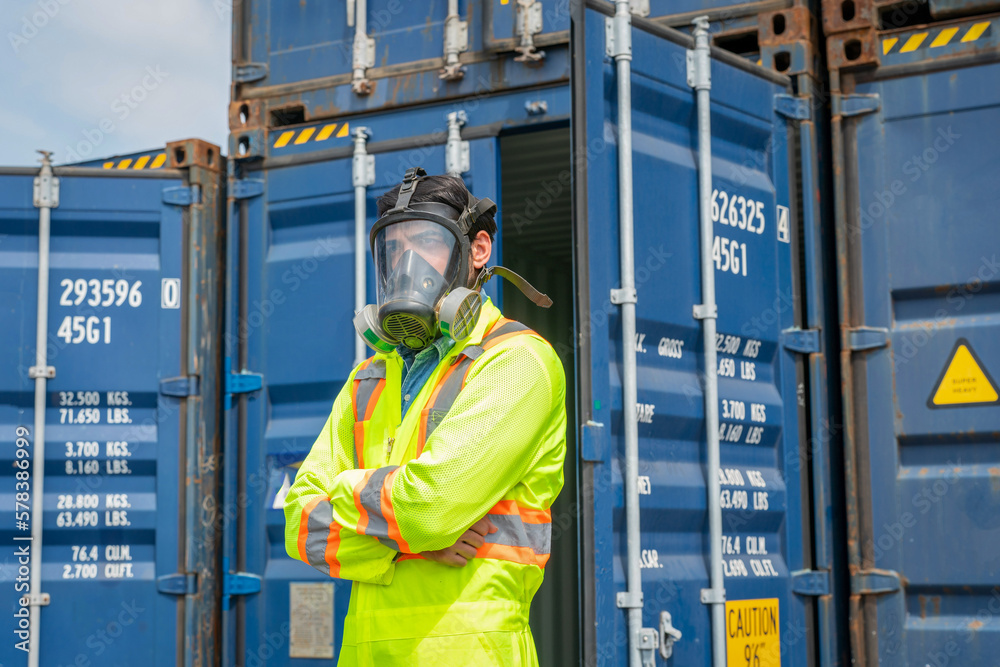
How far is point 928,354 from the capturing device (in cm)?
467

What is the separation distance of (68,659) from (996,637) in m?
4.15

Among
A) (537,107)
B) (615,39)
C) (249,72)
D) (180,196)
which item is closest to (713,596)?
(615,39)

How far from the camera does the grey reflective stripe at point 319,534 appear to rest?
289cm

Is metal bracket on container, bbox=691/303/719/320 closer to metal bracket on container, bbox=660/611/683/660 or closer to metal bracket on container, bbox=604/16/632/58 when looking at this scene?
metal bracket on container, bbox=604/16/632/58

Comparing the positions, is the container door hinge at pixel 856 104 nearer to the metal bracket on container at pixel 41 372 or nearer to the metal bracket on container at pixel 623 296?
the metal bracket on container at pixel 623 296

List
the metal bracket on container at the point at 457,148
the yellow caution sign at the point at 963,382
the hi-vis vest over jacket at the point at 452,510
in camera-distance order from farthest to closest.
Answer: the metal bracket on container at the point at 457,148
the yellow caution sign at the point at 963,382
the hi-vis vest over jacket at the point at 452,510

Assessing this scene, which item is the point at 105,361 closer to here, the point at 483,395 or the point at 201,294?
the point at 201,294

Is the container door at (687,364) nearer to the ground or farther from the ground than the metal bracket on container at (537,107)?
nearer to the ground

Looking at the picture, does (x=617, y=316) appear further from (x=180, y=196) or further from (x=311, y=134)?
(x=180, y=196)

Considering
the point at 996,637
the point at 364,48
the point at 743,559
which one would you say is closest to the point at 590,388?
the point at 743,559

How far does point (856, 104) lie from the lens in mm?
4910

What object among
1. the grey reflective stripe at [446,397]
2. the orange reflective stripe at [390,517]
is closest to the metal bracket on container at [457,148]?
the grey reflective stripe at [446,397]

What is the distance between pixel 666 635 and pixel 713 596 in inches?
11.8

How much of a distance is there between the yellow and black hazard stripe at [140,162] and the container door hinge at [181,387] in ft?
3.81
